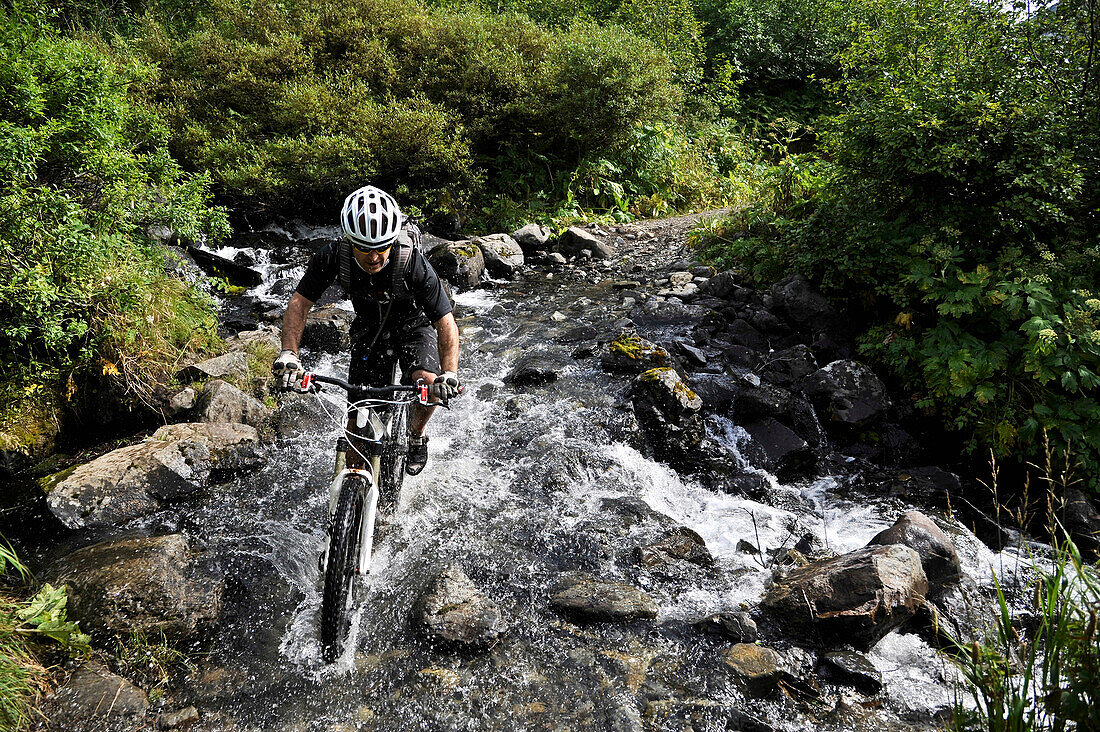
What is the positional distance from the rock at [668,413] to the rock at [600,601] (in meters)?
2.39

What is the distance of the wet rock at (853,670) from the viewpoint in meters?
4.23

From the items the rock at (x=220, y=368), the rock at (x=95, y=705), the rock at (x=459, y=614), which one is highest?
the rock at (x=220, y=368)

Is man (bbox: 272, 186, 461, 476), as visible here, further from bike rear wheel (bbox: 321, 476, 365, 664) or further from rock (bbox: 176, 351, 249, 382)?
rock (bbox: 176, 351, 249, 382)

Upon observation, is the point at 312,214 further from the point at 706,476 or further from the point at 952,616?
the point at 952,616

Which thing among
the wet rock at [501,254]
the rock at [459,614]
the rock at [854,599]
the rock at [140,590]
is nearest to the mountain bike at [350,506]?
the rock at [459,614]

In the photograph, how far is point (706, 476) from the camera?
6953mm

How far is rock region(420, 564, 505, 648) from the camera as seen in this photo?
454cm

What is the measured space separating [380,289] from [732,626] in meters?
3.97

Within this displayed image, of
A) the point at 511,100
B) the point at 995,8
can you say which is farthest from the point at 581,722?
the point at 511,100

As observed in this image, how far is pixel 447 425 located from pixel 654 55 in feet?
47.2

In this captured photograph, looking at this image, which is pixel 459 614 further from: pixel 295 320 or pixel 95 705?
pixel 295 320

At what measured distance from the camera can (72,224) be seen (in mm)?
6219

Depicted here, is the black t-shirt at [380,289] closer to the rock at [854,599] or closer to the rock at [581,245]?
the rock at [854,599]

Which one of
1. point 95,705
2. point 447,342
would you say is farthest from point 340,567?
point 447,342
